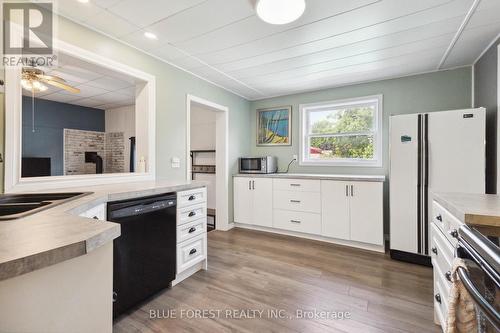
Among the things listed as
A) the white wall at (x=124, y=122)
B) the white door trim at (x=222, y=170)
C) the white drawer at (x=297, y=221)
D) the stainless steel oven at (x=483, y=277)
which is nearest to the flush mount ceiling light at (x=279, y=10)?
the stainless steel oven at (x=483, y=277)

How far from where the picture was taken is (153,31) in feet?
6.93

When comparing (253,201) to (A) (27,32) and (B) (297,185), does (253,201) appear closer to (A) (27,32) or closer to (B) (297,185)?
(B) (297,185)

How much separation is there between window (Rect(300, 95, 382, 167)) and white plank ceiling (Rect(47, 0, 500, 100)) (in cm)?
58

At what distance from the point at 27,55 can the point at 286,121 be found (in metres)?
3.33

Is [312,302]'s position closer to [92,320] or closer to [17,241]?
[92,320]

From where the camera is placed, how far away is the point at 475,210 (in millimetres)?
1097

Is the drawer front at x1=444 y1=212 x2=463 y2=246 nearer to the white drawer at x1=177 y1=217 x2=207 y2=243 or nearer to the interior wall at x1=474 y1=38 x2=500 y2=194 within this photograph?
the interior wall at x1=474 y1=38 x2=500 y2=194

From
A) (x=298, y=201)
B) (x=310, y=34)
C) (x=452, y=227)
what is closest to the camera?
(x=452, y=227)

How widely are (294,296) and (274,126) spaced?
2918 millimetres

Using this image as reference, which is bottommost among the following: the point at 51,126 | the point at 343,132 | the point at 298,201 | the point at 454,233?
the point at 298,201

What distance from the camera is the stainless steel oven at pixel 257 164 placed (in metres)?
3.84

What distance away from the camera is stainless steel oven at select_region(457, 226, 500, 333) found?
26.8 inches

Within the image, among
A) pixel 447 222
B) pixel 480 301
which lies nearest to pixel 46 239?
pixel 480 301

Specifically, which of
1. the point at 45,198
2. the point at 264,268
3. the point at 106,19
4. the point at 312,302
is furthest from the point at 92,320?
the point at 106,19
